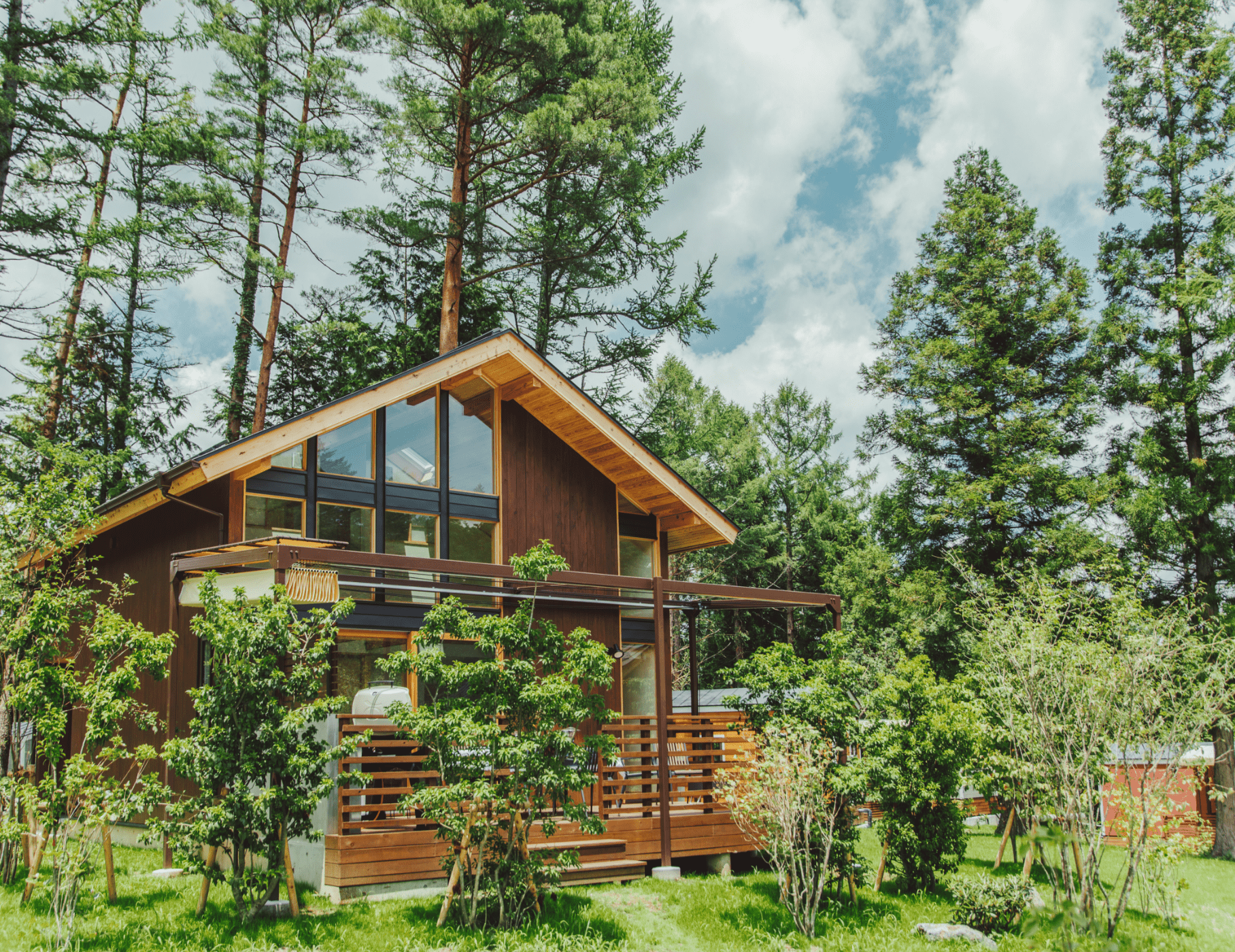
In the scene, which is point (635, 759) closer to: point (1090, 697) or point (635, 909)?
point (635, 909)

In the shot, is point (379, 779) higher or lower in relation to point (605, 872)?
higher

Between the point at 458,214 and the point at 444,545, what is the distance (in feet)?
26.0

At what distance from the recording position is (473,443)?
11977 mm

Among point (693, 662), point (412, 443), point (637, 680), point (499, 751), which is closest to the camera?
point (499, 751)

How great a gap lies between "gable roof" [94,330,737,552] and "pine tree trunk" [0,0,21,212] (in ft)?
23.1

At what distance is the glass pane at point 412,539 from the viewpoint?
10969 mm

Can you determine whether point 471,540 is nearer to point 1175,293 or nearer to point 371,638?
point 371,638

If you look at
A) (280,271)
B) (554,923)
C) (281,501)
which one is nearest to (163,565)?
(281,501)

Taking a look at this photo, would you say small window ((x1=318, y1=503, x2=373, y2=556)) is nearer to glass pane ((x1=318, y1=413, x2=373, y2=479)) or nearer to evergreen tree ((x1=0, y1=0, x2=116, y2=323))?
glass pane ((x1=318, y1=413, x2=373, y2=479))

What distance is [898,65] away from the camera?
1761 cm

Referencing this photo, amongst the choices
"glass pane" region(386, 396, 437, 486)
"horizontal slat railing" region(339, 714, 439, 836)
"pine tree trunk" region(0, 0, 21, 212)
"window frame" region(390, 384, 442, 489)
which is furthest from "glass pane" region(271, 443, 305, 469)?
"pine tree trunk" region(0, 0, 21, 212)

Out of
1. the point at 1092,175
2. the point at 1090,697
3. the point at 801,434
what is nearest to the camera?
the point at 1090,697

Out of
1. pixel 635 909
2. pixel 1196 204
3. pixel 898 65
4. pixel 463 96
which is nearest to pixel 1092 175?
pixel 1196 204

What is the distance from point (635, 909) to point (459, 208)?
42.6 feet
